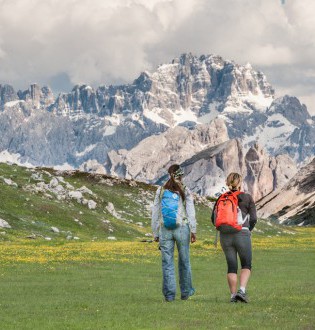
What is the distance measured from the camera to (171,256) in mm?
20938

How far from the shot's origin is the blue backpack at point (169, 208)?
20562mm

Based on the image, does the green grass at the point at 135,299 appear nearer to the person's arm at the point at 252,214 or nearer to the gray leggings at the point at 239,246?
the gray leggings at the point at 239,246

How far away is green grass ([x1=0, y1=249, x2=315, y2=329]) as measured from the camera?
1603cm

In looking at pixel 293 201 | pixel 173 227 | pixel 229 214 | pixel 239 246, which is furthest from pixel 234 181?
pixel 293 201

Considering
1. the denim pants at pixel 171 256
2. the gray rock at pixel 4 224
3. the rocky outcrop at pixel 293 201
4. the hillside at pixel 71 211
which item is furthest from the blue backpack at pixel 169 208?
the rocky outcrop at pixel 293 201

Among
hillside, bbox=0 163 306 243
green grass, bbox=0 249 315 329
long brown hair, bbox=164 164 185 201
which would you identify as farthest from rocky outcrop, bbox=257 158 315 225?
long brown hair, bbox=164 164 185 201

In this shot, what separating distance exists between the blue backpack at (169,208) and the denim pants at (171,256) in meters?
0.29

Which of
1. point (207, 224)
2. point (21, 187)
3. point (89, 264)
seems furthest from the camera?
point (207, 224)

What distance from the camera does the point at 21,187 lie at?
73375mm

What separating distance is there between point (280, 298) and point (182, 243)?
3.70 meters

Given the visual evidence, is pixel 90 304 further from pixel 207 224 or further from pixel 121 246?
pixel 207 224

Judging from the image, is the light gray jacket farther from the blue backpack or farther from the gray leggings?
Answer: the gray leggings

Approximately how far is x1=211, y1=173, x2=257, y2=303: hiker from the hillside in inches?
1316

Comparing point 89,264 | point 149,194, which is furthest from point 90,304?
point 149,194
